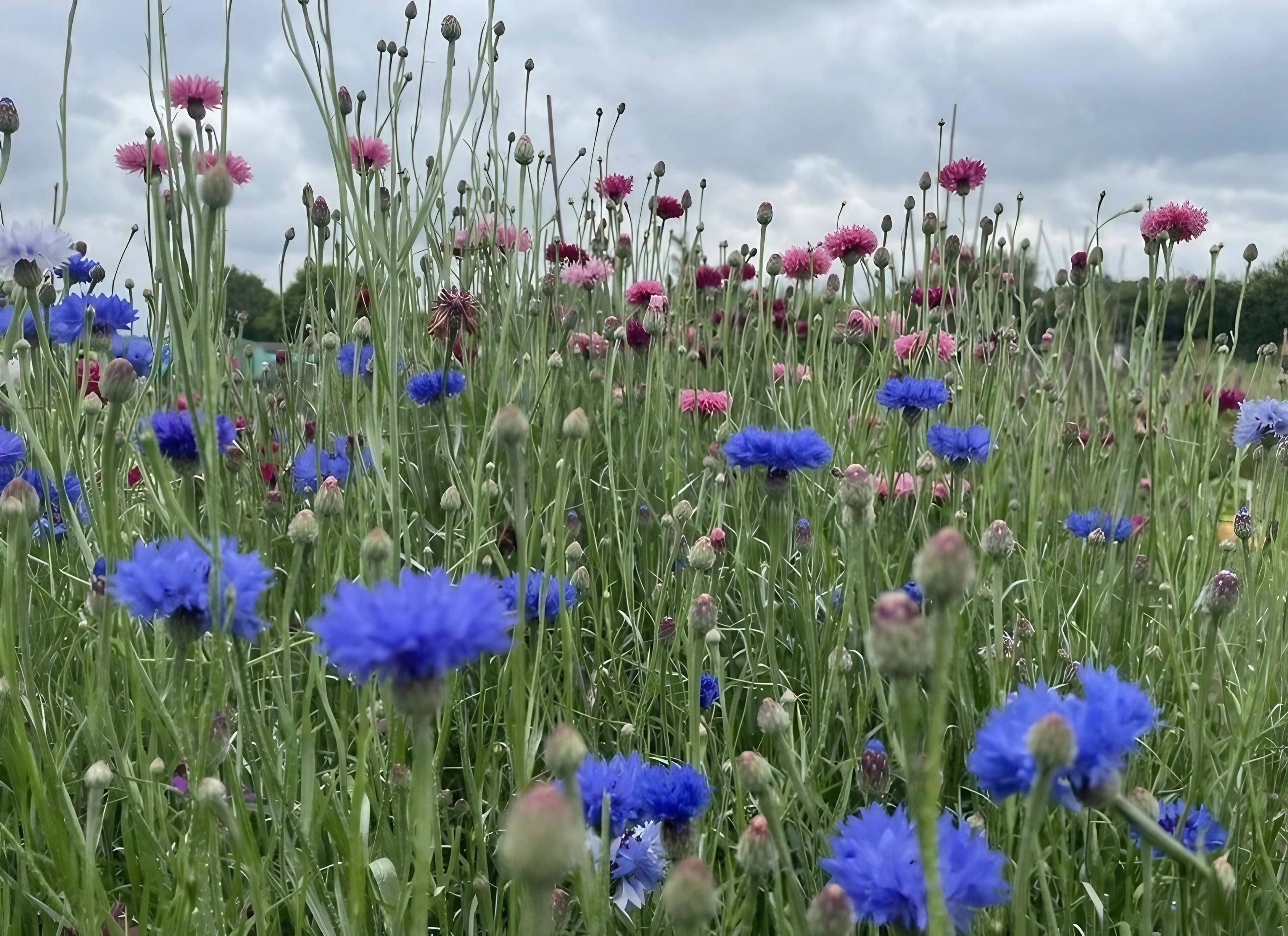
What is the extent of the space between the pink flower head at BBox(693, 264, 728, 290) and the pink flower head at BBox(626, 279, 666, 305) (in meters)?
0.39

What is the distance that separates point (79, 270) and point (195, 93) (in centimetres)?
40

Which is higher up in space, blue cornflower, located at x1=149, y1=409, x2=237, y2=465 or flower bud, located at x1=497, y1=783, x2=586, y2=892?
blue cornflower, located at x1=149, y1=409, x2=237, y2=465

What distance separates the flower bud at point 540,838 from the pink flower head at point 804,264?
87.0 inches

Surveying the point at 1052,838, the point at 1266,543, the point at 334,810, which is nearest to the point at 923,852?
the point at 1052,838

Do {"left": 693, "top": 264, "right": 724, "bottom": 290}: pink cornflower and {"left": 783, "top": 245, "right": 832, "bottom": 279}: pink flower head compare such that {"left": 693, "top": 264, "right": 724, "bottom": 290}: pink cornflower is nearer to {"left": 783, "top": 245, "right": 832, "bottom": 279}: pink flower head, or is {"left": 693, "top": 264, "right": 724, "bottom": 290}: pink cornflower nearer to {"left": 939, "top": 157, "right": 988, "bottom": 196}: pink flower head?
{"left": 783, "top": 245, "right": 832, "bottom": 279}: pink flower head

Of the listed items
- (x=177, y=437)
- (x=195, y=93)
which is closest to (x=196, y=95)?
(x=195, y=93)

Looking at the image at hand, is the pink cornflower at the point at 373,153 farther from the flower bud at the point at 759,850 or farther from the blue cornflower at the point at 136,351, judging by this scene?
the flower bud at the point at 759,850

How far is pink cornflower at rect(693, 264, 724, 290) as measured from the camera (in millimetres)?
2854

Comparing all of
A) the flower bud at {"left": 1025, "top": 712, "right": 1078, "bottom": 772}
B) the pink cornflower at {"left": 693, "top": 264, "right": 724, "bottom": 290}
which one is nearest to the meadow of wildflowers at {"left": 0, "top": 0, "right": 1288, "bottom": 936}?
the flower bud at {"left": 1025, "top": 712, "right": 1078, "bottom": 772}

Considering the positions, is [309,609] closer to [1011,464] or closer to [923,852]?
[923,852]

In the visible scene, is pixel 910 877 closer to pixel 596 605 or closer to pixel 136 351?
pixel 596 605

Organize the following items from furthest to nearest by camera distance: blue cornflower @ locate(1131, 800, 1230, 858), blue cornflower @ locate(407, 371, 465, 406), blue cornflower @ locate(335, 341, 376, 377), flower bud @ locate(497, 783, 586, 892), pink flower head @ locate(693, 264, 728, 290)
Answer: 1. pink flower head @ locate(693, 264, 728, 290)
2. blue cornflower @ locate(335, 341, 376, 377)
3. blue cornflower @ locate(407, 371, 465, 406)
4. blue cornflower @ locate(1131, 800, 1230, 858)
5. flower bud @ locate(497, 783, 586, 892)

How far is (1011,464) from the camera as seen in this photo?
2.24 m

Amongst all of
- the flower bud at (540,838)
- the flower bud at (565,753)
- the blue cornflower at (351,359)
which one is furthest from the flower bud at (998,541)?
the blue cornflower at (351,359)
